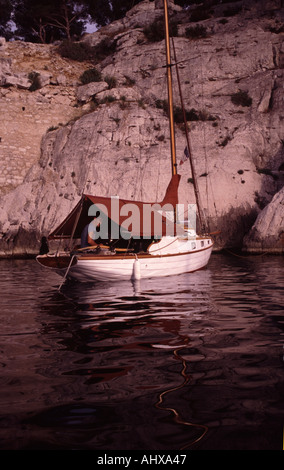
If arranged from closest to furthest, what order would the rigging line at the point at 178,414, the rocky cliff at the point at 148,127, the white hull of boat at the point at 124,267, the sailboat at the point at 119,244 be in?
the rigging line at the point at 178,414, the white hull of boat at the point at 124,267, the sailboat at the point at 119,244, the rocky cliff at the point at 148,127

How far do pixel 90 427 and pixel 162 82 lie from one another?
40.8 meters

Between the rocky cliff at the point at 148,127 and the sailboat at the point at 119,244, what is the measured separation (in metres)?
11.7

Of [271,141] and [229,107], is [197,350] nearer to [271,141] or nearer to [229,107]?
[271,141]

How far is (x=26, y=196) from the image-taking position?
32.9 m

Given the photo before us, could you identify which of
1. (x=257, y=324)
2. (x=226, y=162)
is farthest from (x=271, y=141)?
(x=257, y=324)

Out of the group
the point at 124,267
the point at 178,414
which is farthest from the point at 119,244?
the point at 178,414

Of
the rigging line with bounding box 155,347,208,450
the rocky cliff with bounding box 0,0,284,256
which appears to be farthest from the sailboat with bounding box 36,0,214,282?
the rocky cliff with bounding box 0,0,284,256

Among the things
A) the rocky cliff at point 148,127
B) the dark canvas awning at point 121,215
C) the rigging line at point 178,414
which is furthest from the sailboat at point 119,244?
the rocky cliff at point 148,127

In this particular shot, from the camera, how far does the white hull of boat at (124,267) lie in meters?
12.7

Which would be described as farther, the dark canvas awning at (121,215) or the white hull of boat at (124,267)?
the dark canvas awning at (121,215)

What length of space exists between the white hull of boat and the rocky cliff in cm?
1220

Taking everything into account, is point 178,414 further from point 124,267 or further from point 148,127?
point 148,127

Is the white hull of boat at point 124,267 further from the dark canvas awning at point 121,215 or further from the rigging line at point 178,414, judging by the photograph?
the rigging line at point 178,414

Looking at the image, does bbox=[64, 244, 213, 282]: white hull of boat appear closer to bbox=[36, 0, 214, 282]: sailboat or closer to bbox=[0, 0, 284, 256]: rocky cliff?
bbox=[36, 0, 214, 282]: sailboat
